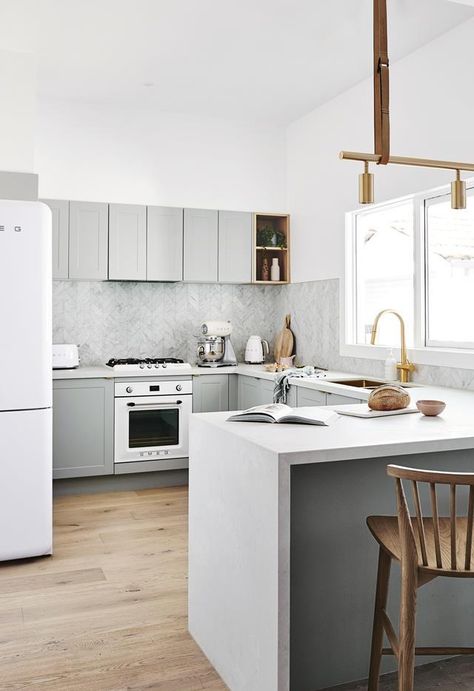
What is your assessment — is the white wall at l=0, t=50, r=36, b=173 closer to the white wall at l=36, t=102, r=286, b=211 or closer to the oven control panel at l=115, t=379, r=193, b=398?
the white wall at l=36, t=102, r=286, b=211

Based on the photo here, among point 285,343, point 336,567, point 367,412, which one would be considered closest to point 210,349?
point 285,343

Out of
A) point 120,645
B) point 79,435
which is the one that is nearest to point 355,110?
point 79,435

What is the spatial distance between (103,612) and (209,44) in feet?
10.5

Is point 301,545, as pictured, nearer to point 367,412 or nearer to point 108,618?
point 367,412

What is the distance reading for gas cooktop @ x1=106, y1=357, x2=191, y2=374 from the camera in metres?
4.98

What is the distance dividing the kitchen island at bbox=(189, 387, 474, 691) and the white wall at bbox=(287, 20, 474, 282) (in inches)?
76.8

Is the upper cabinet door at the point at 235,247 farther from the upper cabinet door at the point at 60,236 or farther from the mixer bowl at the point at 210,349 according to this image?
the upper cabinet door at the point at 60,236

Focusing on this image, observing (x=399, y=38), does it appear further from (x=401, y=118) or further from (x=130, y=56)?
(x=130, y=56)

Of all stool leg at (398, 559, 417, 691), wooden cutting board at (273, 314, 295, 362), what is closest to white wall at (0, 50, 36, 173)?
wooden cutting board at (273, 314, 295, 362)

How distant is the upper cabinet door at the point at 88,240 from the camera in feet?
16.5

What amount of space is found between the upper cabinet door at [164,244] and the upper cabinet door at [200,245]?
6 centimetres

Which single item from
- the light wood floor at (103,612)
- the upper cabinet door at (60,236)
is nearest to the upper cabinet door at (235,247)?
the upper cabinet door at (60,236)

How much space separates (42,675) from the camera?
2.41 m

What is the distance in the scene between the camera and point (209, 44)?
13.2 feet
